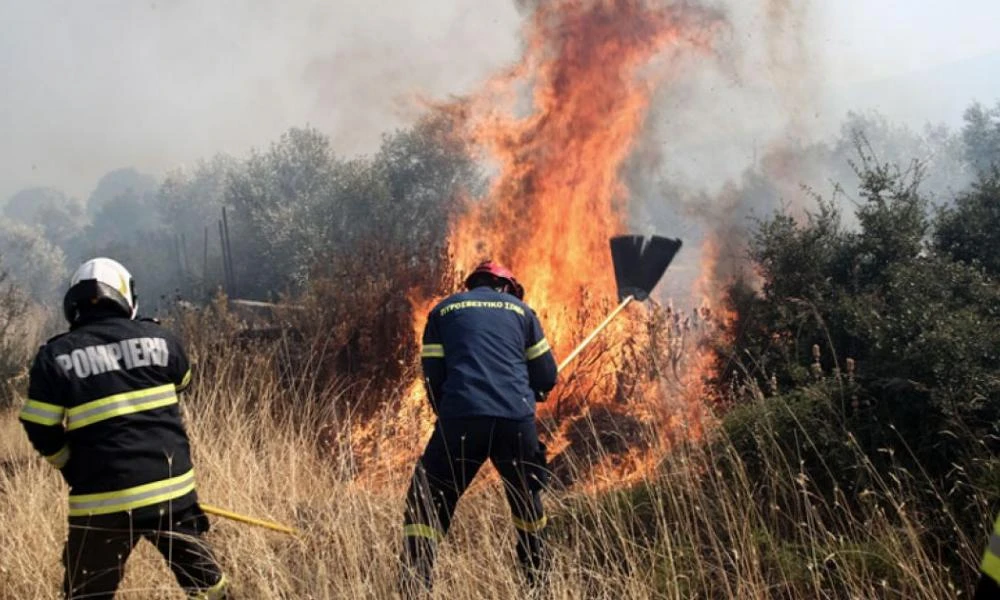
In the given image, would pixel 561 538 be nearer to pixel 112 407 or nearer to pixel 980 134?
pixel 112 407

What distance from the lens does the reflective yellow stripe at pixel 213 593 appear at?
10.7 feet

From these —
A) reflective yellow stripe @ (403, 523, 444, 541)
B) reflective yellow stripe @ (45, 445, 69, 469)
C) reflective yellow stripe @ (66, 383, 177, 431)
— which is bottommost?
reflective yellow stripe @ (403, 523, 444, 541)

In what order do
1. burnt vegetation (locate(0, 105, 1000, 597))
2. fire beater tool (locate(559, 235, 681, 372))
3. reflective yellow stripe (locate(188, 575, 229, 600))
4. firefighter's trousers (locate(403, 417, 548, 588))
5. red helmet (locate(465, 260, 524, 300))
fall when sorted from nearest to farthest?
1. reflective yellow stripe (locate(188, 575, 229, 600))
2. burnt vegetation (locate(0, 105, 1000, 597))
3. firefighter's trousers (locate(403, 417, 548, 588))
4. red helmet (locate(465, 260, 524, 300))
5. fire beater tool (locate(559, 235, 681, 372))

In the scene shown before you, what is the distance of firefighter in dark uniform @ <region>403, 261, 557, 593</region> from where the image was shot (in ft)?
12.5

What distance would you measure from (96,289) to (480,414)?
6.51 feet

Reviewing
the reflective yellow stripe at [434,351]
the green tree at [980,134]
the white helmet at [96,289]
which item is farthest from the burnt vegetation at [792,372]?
the green tree at [980,134]

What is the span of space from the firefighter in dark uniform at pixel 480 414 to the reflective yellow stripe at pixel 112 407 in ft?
4.50

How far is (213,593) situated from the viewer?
3.28 m

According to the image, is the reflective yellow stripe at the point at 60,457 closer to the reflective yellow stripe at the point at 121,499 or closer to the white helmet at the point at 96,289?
the reflective yellow stripe at the point at 121,499

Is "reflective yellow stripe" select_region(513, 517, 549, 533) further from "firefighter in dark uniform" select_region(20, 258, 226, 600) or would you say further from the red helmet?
"firefighter in dark uniform" select_region(20, 258, 226, 600)

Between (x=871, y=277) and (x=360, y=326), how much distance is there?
16.7 ft

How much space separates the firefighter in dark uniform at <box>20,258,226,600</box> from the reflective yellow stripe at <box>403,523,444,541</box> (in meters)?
0.90

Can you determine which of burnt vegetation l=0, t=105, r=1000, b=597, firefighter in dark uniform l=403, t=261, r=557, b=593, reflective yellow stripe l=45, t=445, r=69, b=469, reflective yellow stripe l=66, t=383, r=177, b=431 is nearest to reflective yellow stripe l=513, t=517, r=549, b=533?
firefighter in dark uniform l=403, t=261, r=557, b=593

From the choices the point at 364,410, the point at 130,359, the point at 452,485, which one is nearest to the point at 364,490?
the point at 452,485
